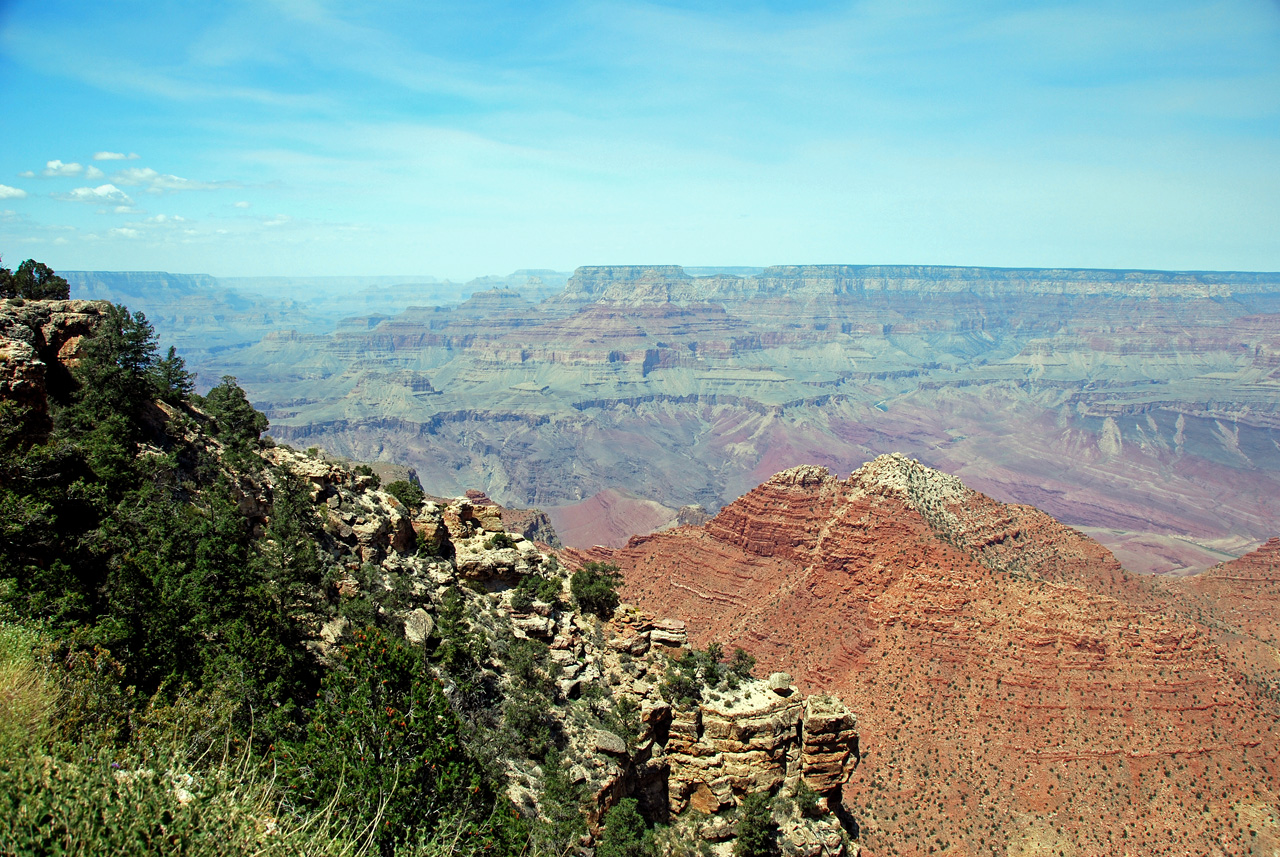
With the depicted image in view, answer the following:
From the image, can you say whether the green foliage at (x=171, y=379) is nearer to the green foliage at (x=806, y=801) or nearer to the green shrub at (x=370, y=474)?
the green shrub at (x=370, y=474)

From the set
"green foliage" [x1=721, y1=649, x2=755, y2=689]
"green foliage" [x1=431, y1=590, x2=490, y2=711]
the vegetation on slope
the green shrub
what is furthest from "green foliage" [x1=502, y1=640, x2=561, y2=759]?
the green shrub

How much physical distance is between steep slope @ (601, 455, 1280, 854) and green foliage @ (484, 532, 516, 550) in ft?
83.3

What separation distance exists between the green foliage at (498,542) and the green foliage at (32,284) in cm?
2207

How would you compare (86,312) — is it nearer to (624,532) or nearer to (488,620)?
(488,620)

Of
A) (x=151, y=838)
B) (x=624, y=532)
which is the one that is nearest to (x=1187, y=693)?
(x=151, y=838)

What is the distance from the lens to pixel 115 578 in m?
20.1

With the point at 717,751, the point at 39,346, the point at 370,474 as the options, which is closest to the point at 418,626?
the point at 717,751

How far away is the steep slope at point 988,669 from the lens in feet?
131

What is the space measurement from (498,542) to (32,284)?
80.5 feet

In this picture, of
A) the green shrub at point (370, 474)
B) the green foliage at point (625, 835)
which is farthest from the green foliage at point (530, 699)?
the green shrub at point (370, 474)

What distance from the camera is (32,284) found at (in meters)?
32.0

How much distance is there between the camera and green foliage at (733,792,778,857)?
2592 centimetres

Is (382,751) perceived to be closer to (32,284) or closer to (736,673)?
(736,673)

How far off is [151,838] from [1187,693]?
57096mm
